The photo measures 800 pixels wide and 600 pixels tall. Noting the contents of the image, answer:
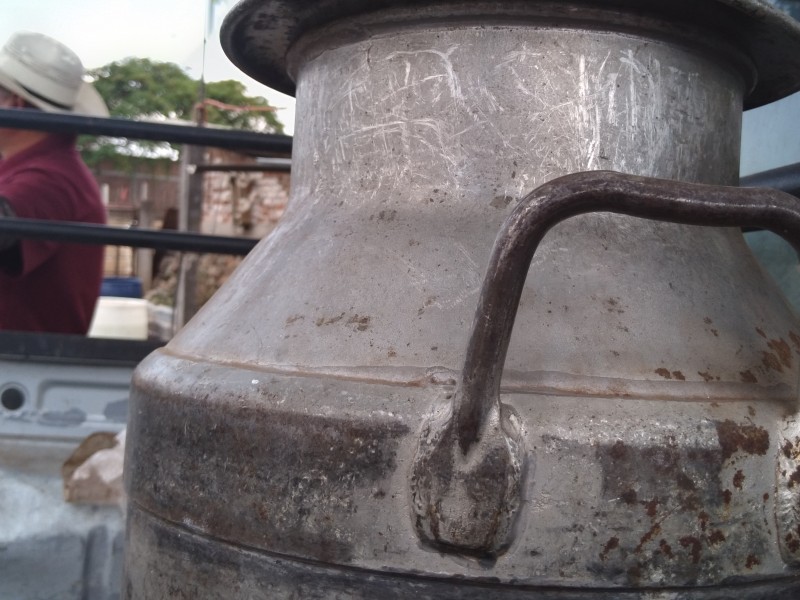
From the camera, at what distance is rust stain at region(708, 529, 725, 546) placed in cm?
68

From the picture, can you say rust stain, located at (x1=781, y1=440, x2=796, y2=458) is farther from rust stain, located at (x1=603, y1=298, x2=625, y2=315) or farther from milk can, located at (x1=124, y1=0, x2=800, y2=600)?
rust stain, located at (x1=603, y1=298, x2=625, y2=315)

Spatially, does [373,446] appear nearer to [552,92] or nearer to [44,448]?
[552,92]

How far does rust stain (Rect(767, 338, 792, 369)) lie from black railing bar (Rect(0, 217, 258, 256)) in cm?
128

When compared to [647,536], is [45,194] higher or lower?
higher

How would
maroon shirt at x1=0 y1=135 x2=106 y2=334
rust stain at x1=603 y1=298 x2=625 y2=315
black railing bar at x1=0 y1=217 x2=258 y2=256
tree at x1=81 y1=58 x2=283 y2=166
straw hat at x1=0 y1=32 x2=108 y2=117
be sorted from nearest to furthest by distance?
rust stain at x1=603 y1=298 x2=625 y2=315 < black railing bar at x1=0 y1=217 x2=258 y2=256 < maroon shirt at x1=0 y1=135 x2=106 y2=334 < straw hat at x1=0 y1=32 x2=108 y2=117 < tree at x1=81 y1=58 x2=283 y2=166

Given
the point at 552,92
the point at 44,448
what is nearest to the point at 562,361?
the point at 552,92

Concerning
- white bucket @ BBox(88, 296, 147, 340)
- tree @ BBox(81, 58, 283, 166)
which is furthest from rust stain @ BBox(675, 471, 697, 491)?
tree @ BBox(81, 58, 283, 166)

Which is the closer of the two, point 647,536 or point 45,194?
point 647,536

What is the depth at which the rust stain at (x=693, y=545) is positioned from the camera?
26.5 inches

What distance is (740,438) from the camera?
69 centimetres

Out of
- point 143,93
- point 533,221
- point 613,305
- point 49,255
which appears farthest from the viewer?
point 143,93

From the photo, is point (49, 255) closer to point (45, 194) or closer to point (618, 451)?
point (45, 194)

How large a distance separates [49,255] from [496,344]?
1.98 meters

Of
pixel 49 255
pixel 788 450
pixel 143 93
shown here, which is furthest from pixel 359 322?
pixel 143 93
